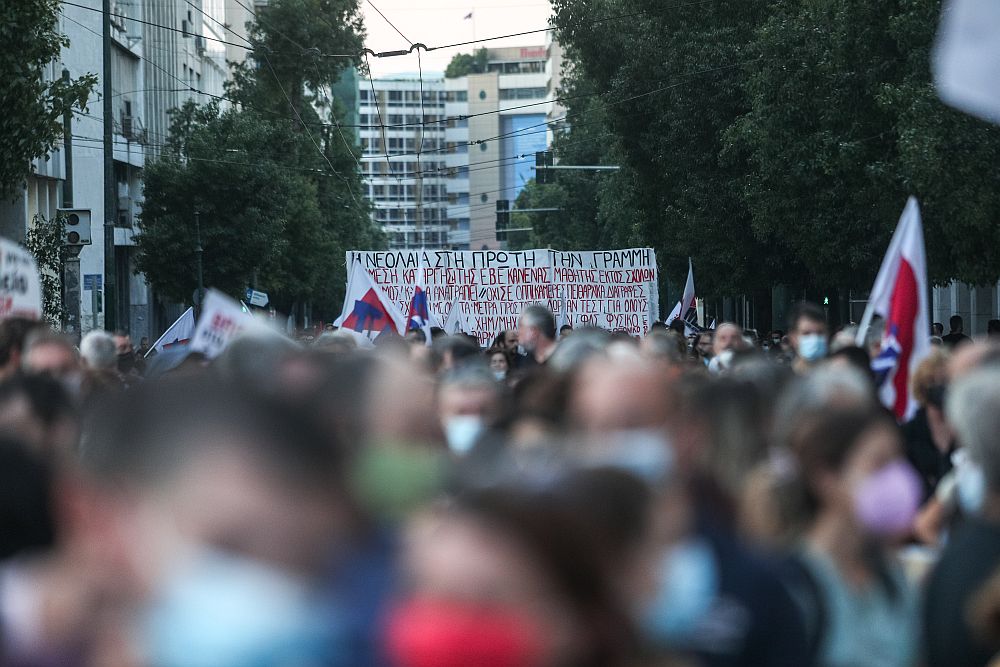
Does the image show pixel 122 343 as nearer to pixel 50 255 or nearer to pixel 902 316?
pixel 902 316

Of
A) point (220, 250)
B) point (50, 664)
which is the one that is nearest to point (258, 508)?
point (50, 664)

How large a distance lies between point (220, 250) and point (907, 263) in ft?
124

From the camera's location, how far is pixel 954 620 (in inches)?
147

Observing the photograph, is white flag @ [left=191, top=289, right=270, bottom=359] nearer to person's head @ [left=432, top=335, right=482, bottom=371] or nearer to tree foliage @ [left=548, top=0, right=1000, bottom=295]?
person's head @ [left=432, top=335, right=482, bottom=371]

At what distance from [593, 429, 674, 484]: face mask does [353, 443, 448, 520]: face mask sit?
0.37 meters

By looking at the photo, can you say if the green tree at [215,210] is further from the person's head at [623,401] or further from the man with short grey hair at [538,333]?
the person's head at [623,401]

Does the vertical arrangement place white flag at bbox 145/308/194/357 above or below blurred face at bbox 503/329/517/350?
above

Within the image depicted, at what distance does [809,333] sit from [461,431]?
408 centimetres

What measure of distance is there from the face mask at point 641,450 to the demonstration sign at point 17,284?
7.49 metres

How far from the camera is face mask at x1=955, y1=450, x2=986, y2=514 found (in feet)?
13.3

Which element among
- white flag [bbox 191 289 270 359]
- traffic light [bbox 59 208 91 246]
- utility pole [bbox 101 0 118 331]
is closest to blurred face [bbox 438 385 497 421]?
white flag [bbox 191 289 270 359]

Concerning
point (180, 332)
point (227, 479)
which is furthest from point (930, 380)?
point (180, 332)

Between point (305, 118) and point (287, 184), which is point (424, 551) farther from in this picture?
point (305, 118)

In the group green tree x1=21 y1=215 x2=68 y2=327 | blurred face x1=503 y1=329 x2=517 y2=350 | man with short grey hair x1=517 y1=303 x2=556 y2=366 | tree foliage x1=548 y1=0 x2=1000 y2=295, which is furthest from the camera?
green tree x1=21 y1=215 x2=68 y2=327
